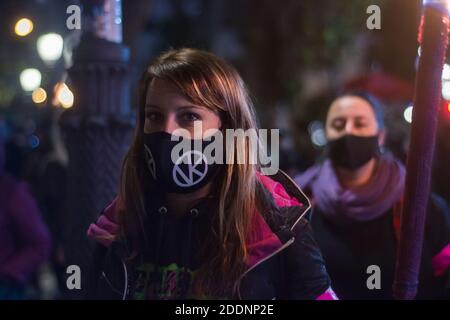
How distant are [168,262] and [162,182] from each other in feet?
0.82

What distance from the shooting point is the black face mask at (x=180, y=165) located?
215cm

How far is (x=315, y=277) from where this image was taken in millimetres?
2160

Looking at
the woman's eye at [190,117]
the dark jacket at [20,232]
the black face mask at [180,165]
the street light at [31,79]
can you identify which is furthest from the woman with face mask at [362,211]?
the street light at [31,79]

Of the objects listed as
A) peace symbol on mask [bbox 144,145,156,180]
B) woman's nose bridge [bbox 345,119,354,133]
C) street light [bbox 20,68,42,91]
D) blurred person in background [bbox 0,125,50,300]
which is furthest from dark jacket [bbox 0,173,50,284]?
street light [bbox 20,68,42,91]

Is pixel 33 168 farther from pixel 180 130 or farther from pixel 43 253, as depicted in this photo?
pixel 180 130

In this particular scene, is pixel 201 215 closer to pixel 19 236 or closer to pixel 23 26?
pixel 19 236

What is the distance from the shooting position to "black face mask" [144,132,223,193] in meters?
2.15

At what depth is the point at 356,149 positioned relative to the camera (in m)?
3.31

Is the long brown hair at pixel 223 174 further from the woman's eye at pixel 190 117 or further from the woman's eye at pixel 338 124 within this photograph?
the woman's eye at pixel 338 124

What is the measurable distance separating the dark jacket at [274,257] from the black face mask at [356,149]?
3.63 ft

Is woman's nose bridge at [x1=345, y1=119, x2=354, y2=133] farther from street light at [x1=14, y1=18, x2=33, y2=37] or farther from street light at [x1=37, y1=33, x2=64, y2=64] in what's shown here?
street light at [x1=14, y1=18, x2=33, y2=37]

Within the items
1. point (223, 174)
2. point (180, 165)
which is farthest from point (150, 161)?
point (223, 174)

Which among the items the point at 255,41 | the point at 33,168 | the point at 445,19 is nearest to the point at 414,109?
the point at 445,19

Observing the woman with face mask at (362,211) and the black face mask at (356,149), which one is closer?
the woman with face mask at (362,211)
